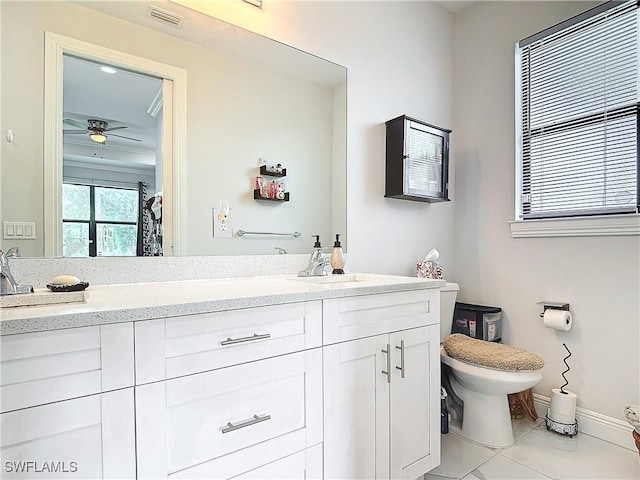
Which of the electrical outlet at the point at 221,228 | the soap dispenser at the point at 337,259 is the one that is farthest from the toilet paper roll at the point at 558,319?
the electrical outlet at the point at 221,228

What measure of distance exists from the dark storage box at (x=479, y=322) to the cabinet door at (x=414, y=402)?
0.88 meters

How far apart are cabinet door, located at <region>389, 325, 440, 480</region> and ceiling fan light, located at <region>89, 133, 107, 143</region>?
4.26ft

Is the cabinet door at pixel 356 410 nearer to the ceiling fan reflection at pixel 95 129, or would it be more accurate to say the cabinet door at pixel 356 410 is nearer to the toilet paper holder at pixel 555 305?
the ceiling fan reflection at pixel 95 129

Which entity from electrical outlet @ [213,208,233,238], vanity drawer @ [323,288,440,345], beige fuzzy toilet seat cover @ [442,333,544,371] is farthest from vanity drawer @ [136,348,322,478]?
beige fuzzy toilet seat cover @ [442,333,544,371]

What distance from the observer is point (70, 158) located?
4.24 ft

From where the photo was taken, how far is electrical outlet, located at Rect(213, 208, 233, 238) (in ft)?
5.31

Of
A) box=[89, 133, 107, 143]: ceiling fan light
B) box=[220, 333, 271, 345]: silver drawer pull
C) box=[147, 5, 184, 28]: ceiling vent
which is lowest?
box=[220, 333, 271, 345]: silver drawer pull

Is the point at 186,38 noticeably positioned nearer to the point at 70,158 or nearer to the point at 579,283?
the point at 70,158

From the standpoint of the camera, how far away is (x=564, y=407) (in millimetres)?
2014

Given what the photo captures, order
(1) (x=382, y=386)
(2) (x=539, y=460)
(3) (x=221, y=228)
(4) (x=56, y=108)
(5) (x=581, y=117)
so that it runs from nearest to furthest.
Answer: (4) (x=56, y=108)
(1) (x=382, y=386)
(3) (x=221, y=228)
(2) (x=539, y=460)
(5) (x=581, y=117)

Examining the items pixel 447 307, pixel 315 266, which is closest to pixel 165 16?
pixel 315 266

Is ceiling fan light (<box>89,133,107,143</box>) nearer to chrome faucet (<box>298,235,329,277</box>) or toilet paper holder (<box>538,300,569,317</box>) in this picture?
Answer: chrome faucet (<box>298,235,329,277</box>)

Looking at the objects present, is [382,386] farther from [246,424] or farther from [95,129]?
[95,129]

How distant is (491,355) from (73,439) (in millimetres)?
1790
